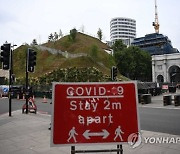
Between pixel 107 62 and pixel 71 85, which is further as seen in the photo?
pixel 107 62

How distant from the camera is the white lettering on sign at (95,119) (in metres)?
3.85

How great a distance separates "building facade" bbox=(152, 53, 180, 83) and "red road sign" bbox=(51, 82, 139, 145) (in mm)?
76728

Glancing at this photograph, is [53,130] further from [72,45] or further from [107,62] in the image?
[72,45]

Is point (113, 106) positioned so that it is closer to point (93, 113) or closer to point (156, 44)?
point (93, 113)

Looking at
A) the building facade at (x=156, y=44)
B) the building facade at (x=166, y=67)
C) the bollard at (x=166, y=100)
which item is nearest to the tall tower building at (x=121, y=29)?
the building facade at (x=156, y=44)

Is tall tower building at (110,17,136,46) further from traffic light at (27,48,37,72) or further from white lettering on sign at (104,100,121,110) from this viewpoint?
white lettering on sign at (104,100,121,110)

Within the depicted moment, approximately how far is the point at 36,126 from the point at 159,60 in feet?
243

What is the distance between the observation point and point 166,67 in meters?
77.6

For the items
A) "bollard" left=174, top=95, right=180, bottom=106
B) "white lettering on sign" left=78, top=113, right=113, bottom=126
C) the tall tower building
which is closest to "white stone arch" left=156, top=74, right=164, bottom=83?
"bollard" left=174, top=95, right=180, bottom=106

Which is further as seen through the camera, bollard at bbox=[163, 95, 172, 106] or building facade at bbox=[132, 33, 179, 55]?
building facade at bbox=[132, 33, 179, 55]

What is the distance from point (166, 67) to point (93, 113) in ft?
256

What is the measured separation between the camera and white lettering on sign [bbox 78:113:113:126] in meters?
3.85

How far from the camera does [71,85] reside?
3.96 m

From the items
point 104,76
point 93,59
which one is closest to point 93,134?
point 104,76
